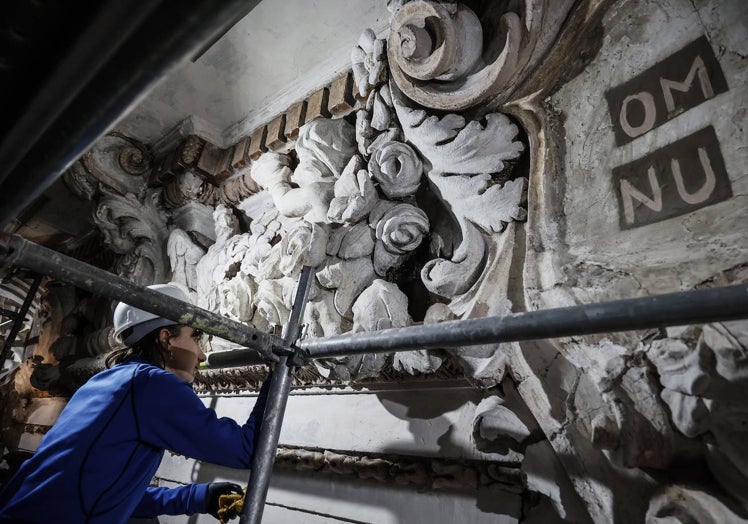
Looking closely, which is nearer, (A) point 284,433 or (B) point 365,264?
(B) point 365,264

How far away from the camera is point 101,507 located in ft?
3.02

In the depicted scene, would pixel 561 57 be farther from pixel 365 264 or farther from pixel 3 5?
pixel 3 5

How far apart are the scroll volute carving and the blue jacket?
0.90 meters

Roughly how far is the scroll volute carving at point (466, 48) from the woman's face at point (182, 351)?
0.97 metres

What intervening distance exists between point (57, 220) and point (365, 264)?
2.95 m

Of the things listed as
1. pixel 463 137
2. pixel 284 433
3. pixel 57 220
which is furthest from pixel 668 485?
pixel 57 220

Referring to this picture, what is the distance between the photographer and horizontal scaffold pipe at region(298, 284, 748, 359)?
45 cm

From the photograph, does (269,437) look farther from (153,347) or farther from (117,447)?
(153,347)

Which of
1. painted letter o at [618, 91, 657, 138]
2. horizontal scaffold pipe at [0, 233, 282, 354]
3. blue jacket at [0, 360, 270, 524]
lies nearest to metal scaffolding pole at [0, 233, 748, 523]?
horizontal scaffold pipe at [0, 233, 282, 354]

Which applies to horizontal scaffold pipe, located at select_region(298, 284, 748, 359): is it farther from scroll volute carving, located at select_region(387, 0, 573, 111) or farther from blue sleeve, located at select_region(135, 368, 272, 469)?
scroll volute carving, located at select_region(387, 0, 573, 111)

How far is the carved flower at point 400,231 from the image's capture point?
1.17 metres

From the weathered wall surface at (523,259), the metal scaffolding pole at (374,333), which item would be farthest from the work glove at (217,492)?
the metal scaffolding pole at (374,333)

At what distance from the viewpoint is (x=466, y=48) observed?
1.10 m

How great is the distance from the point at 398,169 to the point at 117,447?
0.98m
